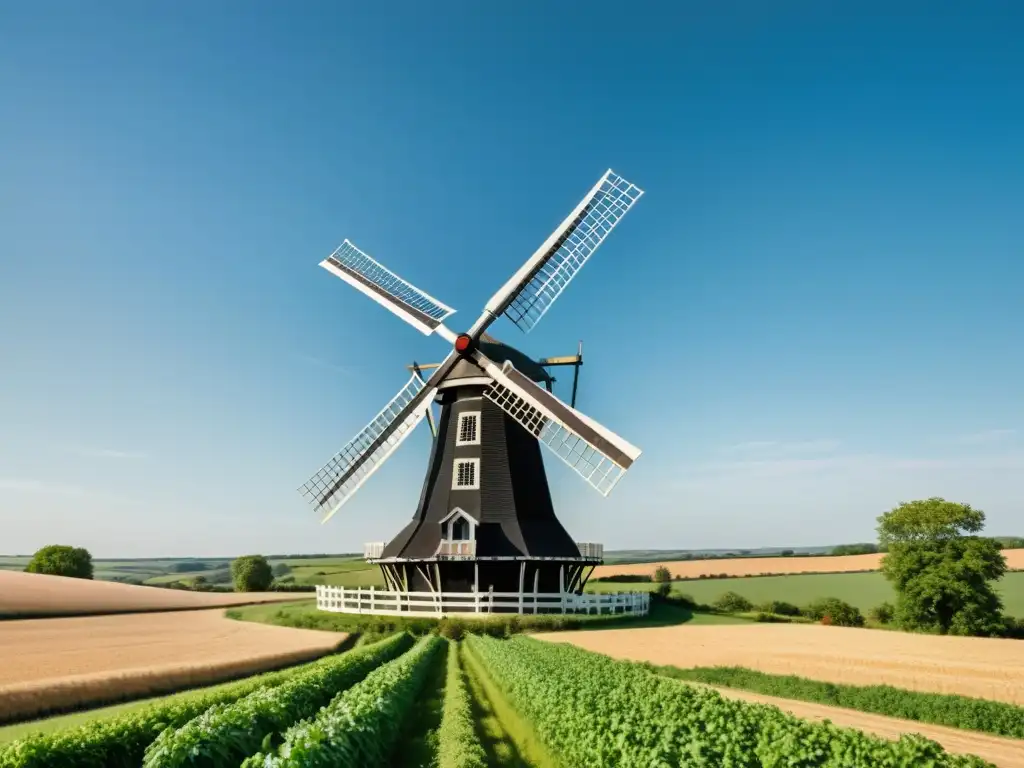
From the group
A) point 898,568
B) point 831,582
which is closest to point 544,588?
point 898,568

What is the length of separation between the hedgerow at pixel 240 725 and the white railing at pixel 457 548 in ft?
50.7

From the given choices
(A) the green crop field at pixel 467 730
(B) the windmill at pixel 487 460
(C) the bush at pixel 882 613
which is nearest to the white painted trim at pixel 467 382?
(B) the windmill at pixel 487 460

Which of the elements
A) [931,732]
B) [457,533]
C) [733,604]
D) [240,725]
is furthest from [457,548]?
[240,725]

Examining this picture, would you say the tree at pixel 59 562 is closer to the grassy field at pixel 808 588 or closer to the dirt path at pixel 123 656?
the dirt path at pixel 123 656

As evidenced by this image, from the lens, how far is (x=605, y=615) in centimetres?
3130

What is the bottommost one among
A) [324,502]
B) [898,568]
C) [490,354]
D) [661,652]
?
[661,652]

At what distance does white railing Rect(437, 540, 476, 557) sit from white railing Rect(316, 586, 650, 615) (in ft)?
5.84

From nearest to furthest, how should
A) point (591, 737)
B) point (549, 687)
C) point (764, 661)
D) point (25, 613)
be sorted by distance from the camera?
1. point (591, 737)
2. point (549, 687)
3. point (764, 661)
4. point (25, 613)

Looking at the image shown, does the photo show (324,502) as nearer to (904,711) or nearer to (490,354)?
Result: (490,354)

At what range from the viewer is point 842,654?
2098 centimetres

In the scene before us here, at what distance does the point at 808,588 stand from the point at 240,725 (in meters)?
46.4

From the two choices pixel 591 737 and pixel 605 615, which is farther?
pixel 605 615

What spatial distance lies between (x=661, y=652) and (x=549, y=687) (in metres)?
11.6

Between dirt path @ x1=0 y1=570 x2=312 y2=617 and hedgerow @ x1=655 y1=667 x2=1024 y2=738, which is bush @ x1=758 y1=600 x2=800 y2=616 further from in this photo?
dirt path @ x1=0 y1=570 x2=312 y2=617
